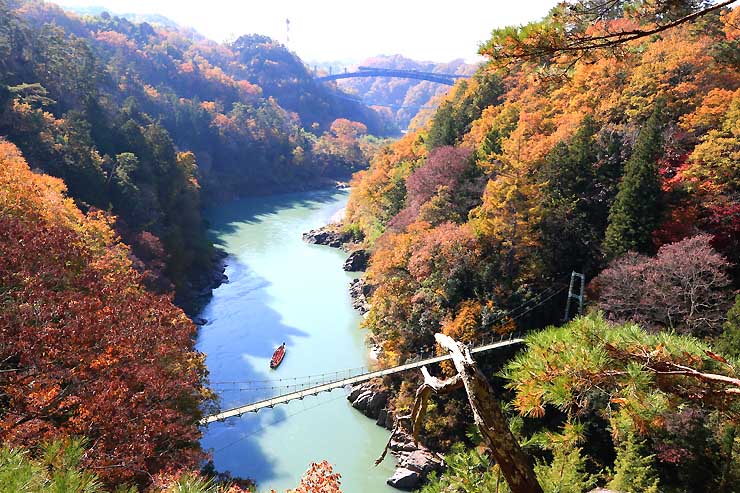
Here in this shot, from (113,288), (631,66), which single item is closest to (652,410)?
(113,288)

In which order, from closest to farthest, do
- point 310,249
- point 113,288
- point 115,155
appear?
point 113,288, point 115,155, point 310,249

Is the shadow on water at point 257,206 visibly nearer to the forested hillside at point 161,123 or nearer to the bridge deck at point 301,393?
the forested hillside at point 161,123

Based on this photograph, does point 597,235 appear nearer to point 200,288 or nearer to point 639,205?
point 639,205

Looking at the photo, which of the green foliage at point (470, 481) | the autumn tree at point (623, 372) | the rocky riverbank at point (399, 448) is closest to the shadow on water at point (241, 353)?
the rocky riverbank at point (399, 448)

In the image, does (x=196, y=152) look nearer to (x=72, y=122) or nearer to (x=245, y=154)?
(x=245, y=154)

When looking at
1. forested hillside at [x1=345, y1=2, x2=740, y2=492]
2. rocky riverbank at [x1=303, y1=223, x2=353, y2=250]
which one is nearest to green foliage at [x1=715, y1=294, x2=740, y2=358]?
forested hillside at [x1=345, y1=2, x2=740, y2=492]

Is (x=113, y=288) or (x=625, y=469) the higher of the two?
(x=113, y=288)

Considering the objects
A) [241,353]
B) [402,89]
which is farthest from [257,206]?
[402,89]
